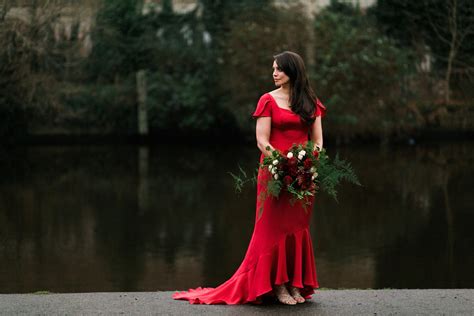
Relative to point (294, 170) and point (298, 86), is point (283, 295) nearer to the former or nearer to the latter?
point (294, 170)

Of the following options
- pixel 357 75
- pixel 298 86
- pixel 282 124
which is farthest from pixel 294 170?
pixel 357 75

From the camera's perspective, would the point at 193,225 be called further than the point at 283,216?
Yes

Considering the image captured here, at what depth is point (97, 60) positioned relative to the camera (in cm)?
3416

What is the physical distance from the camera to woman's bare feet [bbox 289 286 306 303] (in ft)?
23.1

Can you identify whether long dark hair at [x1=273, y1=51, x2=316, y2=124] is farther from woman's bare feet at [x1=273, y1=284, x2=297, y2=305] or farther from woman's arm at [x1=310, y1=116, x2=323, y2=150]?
woman's bare feet at [x1=273, y1=284, x2=297, y2=305]

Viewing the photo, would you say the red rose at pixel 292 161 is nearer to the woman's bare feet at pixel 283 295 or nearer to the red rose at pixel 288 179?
the red rose at pixel 288 179

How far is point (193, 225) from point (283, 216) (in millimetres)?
9034

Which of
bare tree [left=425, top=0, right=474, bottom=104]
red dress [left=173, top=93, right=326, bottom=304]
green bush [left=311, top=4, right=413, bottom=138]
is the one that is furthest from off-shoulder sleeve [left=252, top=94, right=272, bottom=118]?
bare tree [left=425, top=0, right=474, bottom=104]

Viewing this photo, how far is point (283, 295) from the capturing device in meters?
6.97

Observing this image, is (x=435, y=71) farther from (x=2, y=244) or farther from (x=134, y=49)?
Answer: (x=2, y=244)

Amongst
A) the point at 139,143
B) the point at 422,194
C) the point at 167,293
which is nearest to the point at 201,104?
the point at 139,143

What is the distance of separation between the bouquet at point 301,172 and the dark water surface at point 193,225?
4115 millimetres

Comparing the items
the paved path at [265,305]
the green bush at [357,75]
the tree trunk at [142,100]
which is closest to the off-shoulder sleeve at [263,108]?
the paved path at [265,305]

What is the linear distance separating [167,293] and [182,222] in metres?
8.59
